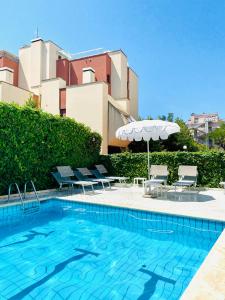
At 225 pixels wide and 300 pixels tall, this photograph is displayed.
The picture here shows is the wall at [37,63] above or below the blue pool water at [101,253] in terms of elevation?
above

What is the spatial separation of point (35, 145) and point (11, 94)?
13.7m

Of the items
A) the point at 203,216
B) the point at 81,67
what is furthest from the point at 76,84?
the point at 203,216

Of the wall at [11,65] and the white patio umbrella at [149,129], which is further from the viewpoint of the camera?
the wall at [11,65]

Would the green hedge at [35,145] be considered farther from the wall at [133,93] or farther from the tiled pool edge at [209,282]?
the wall at [133,93]

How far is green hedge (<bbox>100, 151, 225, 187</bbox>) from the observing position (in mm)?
15836

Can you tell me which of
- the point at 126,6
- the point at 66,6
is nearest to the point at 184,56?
the point at 126,6

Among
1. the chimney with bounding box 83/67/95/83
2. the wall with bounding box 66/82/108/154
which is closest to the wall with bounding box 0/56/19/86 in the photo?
the chimney with bounding box 83/67/95/83

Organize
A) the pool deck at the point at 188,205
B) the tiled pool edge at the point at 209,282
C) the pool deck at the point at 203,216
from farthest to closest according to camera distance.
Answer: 1. the pool deck at the point at 188,205
2. the pool deck at the point at 203,216
3. the tiled pool edge at the point at 209,282

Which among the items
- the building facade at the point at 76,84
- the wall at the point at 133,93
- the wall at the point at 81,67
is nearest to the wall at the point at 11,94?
the building facade at the point at 76,84

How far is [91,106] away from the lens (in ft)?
83.0

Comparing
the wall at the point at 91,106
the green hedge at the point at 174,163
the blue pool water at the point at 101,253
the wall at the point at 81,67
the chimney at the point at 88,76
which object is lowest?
the blue pool water at the point at 101,253

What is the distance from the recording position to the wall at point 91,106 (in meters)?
24.9

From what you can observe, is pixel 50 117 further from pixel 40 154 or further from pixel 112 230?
pixel 112 230

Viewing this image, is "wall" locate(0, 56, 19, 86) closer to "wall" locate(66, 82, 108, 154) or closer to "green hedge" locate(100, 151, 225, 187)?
"wall" locate(66, 82, 108, 154)
